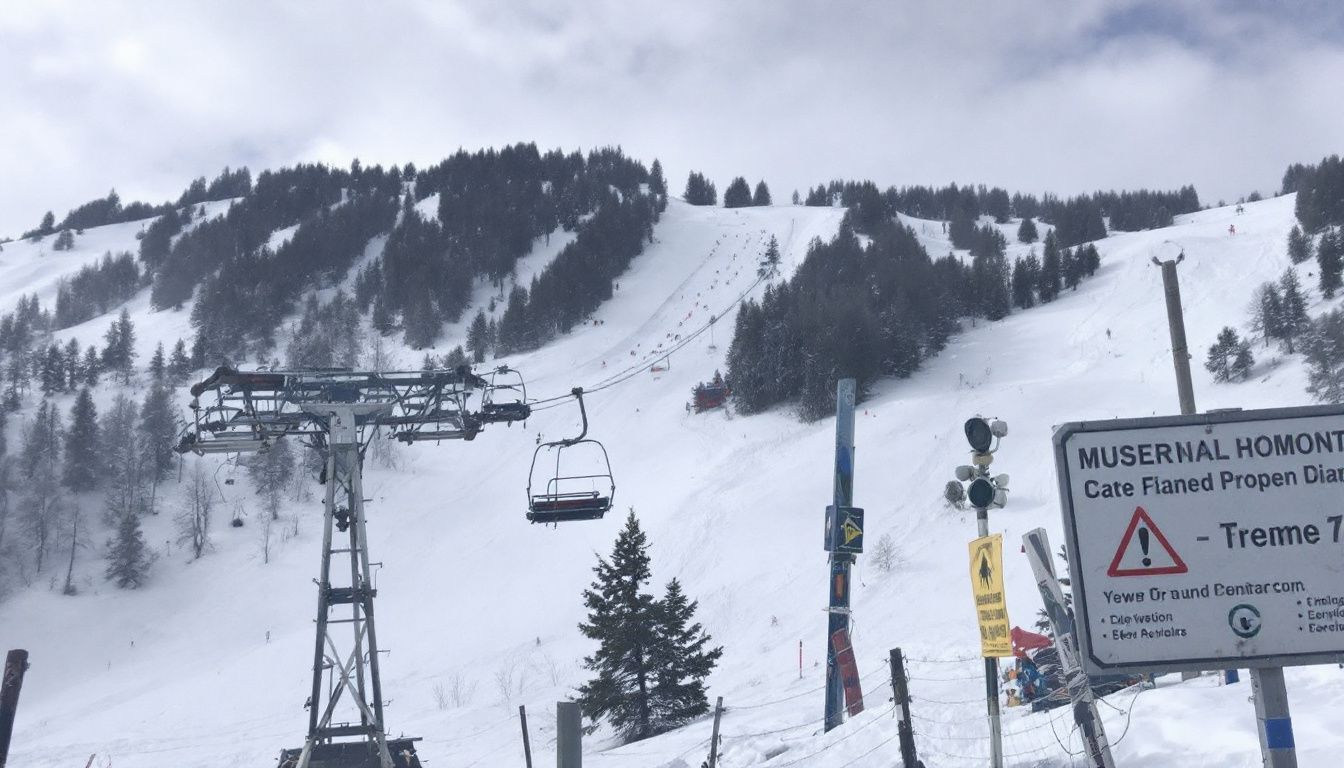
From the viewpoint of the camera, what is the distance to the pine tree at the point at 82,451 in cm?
7469

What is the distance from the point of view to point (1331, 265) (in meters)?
67.8

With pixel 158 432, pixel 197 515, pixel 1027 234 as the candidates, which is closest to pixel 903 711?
pixel 197 515

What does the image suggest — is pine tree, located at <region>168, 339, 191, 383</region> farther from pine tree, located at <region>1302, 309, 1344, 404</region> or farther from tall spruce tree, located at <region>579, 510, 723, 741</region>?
pine tree, located at <region>1302, 309, 1344, 404</region>

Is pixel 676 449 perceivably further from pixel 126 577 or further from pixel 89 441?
pixel 89 441

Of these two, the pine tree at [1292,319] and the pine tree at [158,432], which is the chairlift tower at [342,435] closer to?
the pine tree at [1292,319]

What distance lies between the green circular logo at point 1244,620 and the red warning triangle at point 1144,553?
0.19m

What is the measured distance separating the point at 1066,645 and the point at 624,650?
1771cm

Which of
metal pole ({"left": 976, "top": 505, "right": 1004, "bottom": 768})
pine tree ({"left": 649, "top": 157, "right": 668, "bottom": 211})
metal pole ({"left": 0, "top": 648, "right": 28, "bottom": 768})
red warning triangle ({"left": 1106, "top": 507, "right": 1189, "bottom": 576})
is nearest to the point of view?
red warning triangle ({"left": 1106, "top": 507, "right": 1189, "bottom": 576})

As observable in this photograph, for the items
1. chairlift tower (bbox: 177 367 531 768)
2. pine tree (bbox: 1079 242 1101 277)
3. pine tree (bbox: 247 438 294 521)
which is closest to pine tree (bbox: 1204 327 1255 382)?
pine tree (bbox: 1079 242 1101 277)

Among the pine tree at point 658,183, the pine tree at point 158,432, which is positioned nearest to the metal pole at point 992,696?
the pine tree at point 158,432

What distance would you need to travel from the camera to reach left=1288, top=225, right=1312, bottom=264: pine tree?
79.4 m

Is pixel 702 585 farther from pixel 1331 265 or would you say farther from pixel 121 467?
pixel 121 467

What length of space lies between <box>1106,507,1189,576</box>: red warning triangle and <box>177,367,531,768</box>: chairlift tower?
17.2 meters

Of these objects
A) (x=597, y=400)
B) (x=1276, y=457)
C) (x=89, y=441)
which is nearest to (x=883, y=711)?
(x=1276, y=457)
